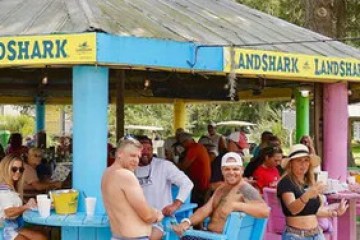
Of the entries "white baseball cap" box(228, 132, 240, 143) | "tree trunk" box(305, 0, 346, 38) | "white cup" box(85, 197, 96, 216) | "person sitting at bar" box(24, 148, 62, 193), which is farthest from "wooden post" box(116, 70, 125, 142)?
"tree trunk" box(305, 0, 346, 38)

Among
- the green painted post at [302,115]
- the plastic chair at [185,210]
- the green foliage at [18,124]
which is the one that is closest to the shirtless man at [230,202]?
the plastic chair at [185,210]

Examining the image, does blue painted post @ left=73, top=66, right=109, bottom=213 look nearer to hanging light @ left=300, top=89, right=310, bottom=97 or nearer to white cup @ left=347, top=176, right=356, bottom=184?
white cup @ left=347, top=176, right=356, bottom=184

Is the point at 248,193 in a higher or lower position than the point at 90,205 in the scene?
higher

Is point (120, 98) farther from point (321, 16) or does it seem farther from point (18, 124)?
point (18, 124)

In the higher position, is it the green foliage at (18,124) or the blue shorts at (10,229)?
the green foliage at (18,124)

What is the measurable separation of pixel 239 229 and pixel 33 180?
3366mm

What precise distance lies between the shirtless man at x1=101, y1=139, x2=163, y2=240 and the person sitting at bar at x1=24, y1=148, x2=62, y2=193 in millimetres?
2872

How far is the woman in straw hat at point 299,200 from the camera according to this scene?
597 centimetres

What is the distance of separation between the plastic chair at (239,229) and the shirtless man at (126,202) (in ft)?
1.65

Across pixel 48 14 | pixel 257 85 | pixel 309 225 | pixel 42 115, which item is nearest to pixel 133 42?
pixel 48 14

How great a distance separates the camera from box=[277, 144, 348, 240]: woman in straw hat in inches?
235

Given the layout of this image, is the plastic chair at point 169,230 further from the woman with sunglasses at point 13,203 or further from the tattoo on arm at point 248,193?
the woman with sunglasses at point 13,203

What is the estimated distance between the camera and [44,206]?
6.21 meters

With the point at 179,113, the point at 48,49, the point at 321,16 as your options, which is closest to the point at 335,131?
the point at 48,49
